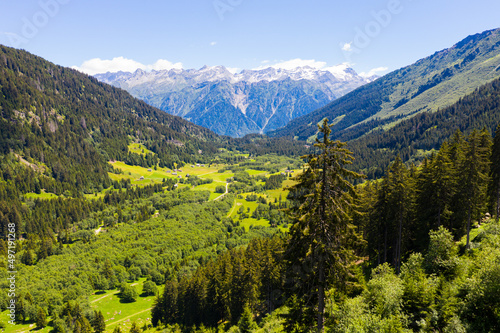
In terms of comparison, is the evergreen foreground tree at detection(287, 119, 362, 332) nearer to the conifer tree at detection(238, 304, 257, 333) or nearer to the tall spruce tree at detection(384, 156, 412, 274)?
the tall spruce tree at detection(384, 156, 412, 274)

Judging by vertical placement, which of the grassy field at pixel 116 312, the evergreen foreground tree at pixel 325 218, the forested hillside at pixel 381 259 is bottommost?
the grassy field at pixel 116 312

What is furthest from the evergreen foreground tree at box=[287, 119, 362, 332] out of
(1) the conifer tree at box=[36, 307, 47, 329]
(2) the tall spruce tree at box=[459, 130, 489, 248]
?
(1) the conifer tree at box=[36, 307, 47, 329]

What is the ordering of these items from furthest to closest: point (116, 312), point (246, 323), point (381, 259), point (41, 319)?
point (116, 312) < point (41, 319) < point (381, 259) < point (246, 323)

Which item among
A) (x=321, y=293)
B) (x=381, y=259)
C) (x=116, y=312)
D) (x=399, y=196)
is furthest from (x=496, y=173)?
(x=116, y=312)

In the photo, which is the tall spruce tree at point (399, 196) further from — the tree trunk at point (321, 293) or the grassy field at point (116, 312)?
the grassy field at point (116, 312)

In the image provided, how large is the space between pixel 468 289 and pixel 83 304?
111 metres

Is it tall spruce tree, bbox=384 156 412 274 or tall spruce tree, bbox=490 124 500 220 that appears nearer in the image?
tall spruce tree, bbox=384 156 412 274

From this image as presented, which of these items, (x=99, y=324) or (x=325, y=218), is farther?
(x=99, y=324)

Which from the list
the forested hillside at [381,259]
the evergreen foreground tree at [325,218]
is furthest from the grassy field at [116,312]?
the evergreen foreground tree at [325,218]

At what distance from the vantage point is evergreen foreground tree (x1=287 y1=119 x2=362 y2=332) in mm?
19891

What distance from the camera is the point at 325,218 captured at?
20297mm

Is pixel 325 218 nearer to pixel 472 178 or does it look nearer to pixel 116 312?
pixel 472 178

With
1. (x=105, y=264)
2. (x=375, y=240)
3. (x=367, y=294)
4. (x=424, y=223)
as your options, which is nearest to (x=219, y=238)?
(x=105, y=264)

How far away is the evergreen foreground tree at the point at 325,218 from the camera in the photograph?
19.9 metres
